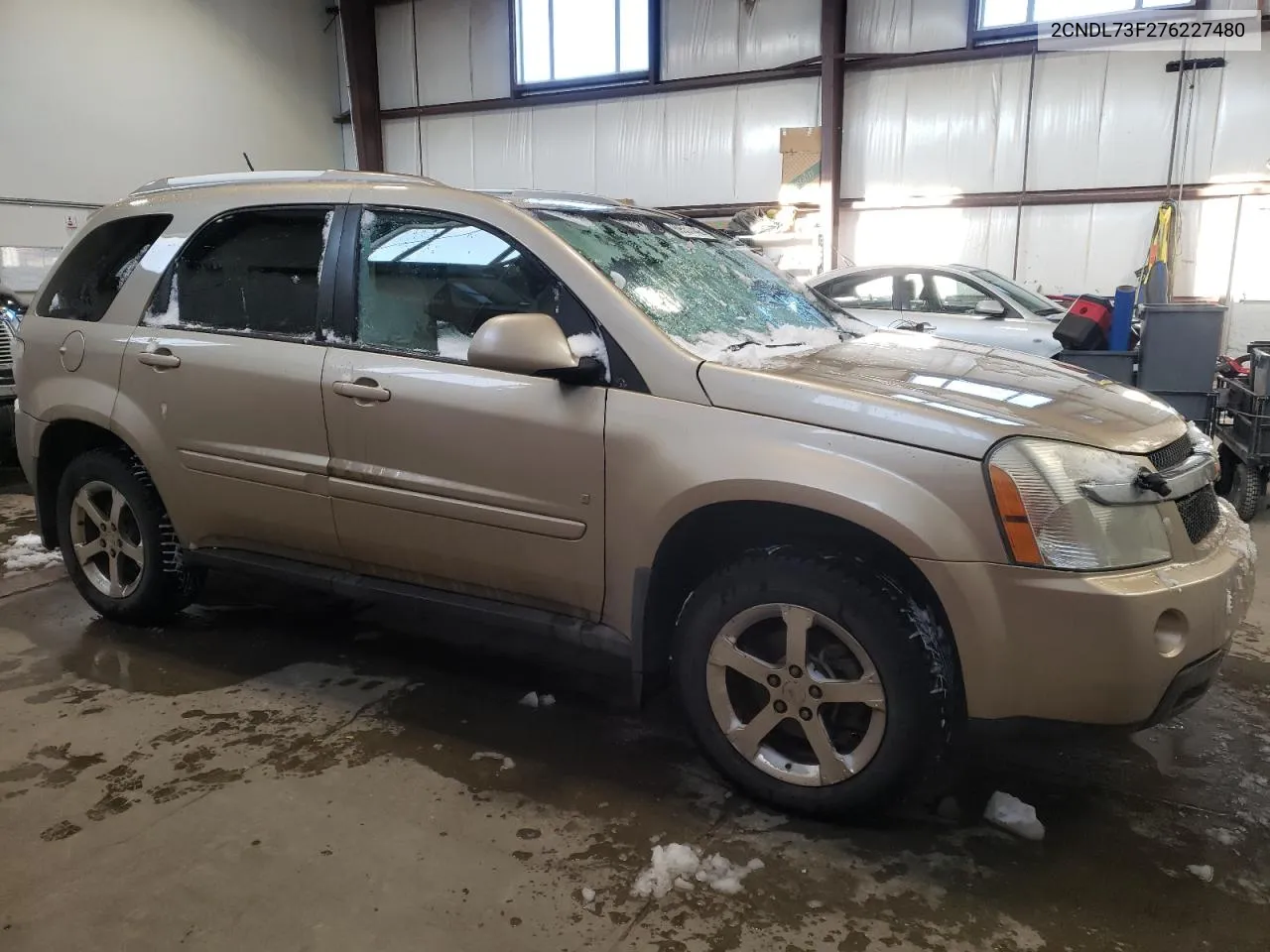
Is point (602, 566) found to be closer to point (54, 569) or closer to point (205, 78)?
point (54, 569)

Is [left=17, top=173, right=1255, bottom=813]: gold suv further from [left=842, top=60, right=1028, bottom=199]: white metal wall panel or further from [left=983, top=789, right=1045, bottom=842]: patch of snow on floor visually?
[left=842, top=60, right=1028, bottom=199]: white metal wall panel

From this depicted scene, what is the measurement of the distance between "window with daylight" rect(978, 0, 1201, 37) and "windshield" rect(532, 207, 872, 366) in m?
8.66

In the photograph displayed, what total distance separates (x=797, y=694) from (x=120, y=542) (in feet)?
8.98

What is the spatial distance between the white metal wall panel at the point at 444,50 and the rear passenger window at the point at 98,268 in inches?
440

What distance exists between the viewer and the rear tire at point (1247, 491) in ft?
17.5

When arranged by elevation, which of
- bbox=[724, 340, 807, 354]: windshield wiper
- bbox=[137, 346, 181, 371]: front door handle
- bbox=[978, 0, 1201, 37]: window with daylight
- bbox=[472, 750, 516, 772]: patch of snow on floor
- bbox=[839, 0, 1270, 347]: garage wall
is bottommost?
bbox=[472, 750, 516, 772]: patch of snow on floor

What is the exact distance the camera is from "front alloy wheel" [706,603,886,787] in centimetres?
220

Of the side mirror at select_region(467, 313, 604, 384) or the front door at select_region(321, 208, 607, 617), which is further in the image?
the front door at select_region(321, 208, 607, 617)

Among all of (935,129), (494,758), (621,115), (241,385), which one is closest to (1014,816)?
(494,758)

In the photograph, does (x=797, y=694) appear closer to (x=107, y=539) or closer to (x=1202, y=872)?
(x=1202, y=872)

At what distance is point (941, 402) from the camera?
214 cm

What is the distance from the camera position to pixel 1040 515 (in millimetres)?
1970

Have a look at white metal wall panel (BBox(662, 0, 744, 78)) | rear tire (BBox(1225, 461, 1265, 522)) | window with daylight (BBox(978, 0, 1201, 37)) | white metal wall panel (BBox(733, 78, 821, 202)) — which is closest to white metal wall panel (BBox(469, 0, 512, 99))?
white metal wall panel (BBox(662, 0, 744, 78))

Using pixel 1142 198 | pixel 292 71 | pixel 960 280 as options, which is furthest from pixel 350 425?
pixel 292 71
